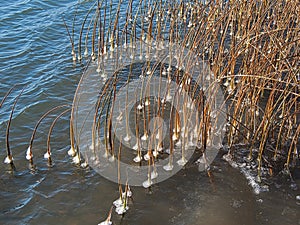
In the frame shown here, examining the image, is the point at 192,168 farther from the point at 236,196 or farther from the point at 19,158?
the point at 19,158

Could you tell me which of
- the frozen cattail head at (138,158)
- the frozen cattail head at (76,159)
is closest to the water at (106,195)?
the frozen cattail head at (76,159)

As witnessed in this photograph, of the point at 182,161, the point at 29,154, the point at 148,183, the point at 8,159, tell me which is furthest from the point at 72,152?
the point at 182,161

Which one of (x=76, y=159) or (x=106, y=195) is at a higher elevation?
(x=76, y=159)

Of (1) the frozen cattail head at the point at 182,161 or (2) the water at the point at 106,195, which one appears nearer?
(2) the water at the point at 106,195

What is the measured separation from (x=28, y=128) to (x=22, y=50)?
273 centimetres

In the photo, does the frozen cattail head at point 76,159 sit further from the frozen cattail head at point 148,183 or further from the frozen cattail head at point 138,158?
the frozen cattail head at point 148,183

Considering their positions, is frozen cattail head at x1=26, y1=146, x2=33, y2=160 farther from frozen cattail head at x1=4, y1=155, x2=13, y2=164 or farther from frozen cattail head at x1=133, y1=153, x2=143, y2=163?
frozen cattail head at x1=133, y1=153, x2=143, y2=163

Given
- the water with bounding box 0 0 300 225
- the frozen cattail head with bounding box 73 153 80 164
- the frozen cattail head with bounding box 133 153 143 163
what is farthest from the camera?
the frozen cattail head with bounding box 73 153 80 164

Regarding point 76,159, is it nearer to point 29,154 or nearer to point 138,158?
point 29,154

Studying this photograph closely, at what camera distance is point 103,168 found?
15.0 ft

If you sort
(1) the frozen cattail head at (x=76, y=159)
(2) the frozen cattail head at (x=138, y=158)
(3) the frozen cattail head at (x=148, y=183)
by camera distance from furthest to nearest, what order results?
1. (1) the frozen cattail head at (x=76, y=159)
2. (2) the frozen cattail head at (x=138, y=158)
3. (3) the frozen cattail head at (x=148, y=183)

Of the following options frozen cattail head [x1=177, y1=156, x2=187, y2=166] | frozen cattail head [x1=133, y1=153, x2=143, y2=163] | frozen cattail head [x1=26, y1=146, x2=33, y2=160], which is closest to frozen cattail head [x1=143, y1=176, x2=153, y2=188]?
frozen cattail head [x1=133, y1=153, x2=143, y2=163]

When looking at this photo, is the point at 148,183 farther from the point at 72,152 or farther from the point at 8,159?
the point at 8,159

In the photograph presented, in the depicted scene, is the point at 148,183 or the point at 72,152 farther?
the point at 72,152
